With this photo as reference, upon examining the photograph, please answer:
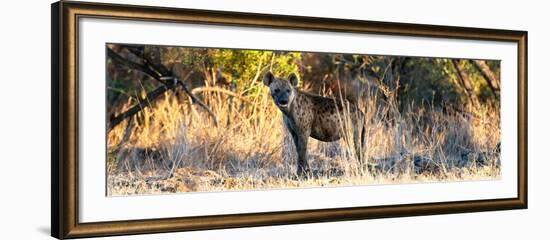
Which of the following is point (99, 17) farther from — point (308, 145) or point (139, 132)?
point (308, 145)

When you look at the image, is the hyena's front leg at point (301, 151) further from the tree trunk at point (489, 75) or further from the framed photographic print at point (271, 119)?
the tree trunk at point (489, 75)

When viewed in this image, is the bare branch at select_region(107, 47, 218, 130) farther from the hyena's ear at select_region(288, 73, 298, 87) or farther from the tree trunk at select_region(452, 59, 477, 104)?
Result: the tree trunk at select_region(452, 59, 477, 104)

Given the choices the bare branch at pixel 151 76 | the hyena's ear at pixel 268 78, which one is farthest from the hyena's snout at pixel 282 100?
the bare branch at pixel 151 76

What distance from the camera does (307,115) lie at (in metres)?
5.75

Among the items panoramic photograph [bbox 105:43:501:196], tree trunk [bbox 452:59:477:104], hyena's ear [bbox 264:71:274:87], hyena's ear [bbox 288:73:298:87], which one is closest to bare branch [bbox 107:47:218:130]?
panoramic photograph [bbox 105:43:501:196]

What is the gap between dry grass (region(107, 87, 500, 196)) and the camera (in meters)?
5.25

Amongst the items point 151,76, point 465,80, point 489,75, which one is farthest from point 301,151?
point 489,75

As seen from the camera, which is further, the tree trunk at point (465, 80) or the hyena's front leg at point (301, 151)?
the tree trunk at point (465, 80)

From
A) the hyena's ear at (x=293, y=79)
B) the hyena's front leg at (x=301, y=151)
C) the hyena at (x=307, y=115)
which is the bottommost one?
the hyena's front leg at (x=301, y=151)

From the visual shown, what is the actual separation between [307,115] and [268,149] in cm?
35

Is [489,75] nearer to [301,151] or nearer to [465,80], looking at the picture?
[465,80]

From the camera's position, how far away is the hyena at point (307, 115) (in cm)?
565

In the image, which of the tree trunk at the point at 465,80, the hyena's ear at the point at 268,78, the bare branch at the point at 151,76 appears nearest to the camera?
the bare branch at the point at 151,76

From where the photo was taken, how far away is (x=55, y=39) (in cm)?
498
